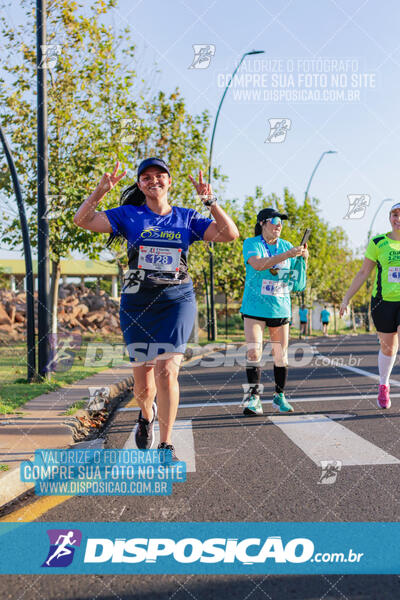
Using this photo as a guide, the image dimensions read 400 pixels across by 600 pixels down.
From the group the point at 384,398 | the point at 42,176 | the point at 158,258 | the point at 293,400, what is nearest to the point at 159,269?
the point at 158,258

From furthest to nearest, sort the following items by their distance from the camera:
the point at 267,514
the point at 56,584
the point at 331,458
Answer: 1. the point at 331,458
2. the point at 267,514
3. the point at 56,584

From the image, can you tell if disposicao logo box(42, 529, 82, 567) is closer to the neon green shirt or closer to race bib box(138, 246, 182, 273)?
race bib box(138, 246, 182, 273)

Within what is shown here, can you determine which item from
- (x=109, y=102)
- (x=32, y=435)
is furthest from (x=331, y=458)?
(x=109, y=102)

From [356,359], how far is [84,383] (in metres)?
7.33

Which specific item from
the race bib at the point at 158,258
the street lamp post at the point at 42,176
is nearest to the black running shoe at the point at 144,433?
the race bib at the point at 158,258

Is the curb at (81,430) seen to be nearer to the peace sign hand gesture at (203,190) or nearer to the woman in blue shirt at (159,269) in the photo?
the woman in blue shirt at (159,269)

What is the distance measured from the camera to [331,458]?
445 centimetres

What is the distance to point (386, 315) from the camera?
662cm

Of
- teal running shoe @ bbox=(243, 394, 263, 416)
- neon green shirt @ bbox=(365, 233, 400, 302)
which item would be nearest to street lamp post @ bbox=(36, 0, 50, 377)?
teal running shoe @ bbox=(243, 394, 263, 416)

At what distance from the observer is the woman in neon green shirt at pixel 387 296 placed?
6555mm

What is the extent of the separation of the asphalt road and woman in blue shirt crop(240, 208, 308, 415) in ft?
1.13

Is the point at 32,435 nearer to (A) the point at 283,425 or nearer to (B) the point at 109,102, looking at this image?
(A) the point at 283,425

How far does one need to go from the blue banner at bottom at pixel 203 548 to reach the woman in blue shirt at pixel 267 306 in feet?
11.0

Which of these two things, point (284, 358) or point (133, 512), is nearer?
point (133, 512)
